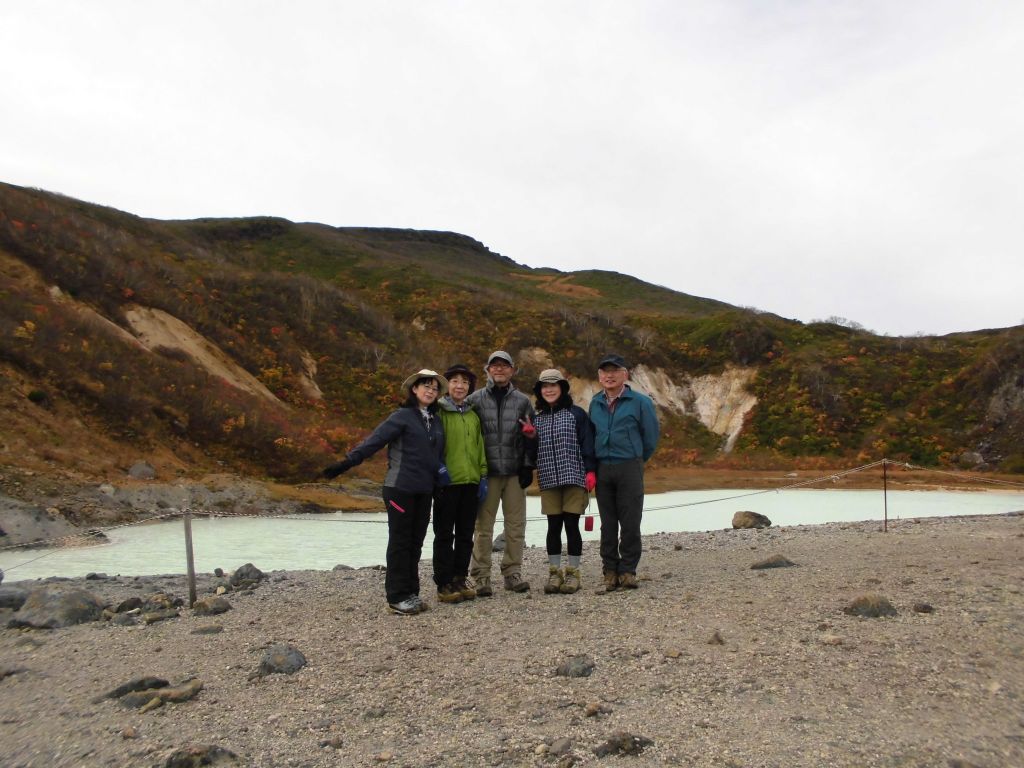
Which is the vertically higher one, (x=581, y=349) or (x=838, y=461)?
(x=581, y=349)

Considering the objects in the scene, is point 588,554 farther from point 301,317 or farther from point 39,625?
point 301,317

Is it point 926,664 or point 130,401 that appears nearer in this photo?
point 926,664

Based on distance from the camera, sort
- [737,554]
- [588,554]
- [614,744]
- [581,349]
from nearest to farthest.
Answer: [614,744]
[737,554]
[588,554]
[581,349]

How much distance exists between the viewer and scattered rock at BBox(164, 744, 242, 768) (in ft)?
11.8

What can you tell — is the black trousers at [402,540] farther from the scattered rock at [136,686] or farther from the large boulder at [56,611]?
the large boulder at [56,611]

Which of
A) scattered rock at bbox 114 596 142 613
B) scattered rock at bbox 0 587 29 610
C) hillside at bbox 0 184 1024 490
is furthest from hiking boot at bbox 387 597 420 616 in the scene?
hillside at bbox 0 184 1024 490

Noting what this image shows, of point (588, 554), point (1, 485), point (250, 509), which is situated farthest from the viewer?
point (250, 509)

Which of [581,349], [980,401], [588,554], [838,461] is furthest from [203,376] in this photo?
[980,401]

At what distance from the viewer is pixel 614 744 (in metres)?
3.64

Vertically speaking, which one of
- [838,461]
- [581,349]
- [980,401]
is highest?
[581,349]

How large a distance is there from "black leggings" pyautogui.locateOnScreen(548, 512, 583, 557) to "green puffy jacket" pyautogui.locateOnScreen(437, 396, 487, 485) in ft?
2.91

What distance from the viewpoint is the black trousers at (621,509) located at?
7160mm

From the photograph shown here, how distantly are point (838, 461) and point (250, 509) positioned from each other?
95.4ft

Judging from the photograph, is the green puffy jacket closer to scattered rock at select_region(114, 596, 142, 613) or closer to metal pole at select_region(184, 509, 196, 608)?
metal pole at select_region(184, 509, 196, 608)
